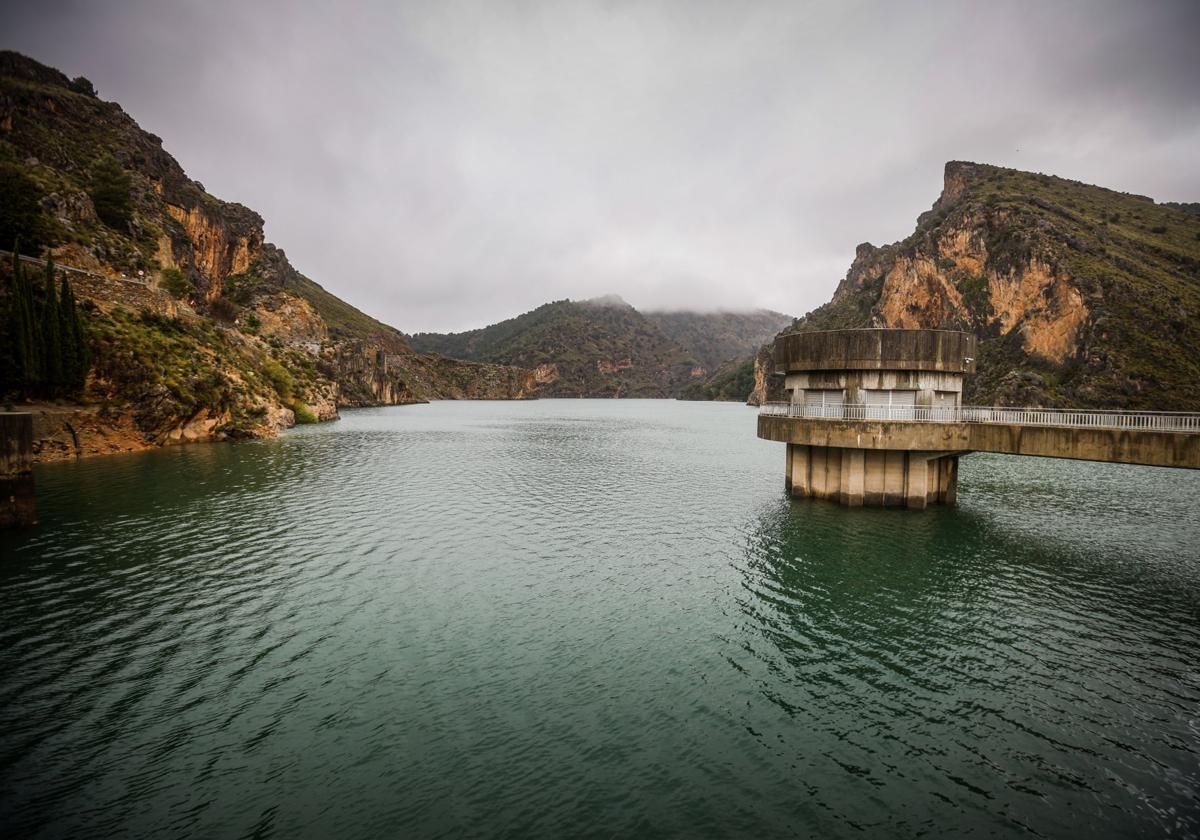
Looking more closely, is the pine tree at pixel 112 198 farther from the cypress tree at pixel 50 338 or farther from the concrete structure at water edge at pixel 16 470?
the concrete structure at water edge at pixel 16 470

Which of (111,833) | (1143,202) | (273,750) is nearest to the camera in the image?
(111,833)

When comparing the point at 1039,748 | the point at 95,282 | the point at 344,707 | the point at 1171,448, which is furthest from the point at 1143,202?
the point at 95,282

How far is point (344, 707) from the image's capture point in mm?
12023

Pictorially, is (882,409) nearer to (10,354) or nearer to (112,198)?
(10,354)

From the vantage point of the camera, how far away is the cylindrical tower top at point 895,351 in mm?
30422

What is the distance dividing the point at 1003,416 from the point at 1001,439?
7.80ft

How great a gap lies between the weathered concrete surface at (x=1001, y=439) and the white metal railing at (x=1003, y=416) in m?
0.50

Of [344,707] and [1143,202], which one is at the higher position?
[1143,202]

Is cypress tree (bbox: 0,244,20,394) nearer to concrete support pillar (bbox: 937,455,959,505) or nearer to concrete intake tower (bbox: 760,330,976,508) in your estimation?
concrete intake tower (bbox: 760,330,976,508)

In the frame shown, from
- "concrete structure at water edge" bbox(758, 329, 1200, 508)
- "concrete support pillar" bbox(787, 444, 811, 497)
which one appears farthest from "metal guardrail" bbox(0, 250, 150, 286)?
"concrete support pillar" bbox(787, 444, 811, 497)

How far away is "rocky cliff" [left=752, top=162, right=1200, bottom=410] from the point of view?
77750 millimetres

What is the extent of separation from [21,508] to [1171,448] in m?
49.0

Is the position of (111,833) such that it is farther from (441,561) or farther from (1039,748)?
(1039,748)

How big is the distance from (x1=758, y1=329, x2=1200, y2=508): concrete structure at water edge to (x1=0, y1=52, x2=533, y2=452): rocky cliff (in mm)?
53385
